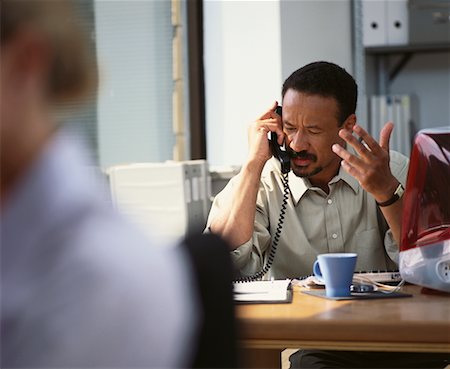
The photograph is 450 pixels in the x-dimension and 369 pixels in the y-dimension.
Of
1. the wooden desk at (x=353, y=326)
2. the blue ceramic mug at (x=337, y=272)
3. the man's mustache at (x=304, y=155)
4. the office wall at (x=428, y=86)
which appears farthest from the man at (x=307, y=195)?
the office wall at (x=428, y=86)

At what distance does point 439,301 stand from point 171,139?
10.5 feet

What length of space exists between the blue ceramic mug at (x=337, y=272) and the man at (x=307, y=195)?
0.44 m

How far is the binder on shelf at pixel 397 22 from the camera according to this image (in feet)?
14.1

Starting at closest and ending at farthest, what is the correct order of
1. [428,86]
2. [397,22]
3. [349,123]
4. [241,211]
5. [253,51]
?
[241,211]
[349,123]
[397,22]
[253,51]
[428,86]

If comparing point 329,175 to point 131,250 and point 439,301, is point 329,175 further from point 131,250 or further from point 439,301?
point 131,250

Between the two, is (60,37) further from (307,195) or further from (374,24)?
(374,24)

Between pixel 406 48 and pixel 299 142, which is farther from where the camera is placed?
pixel 406 48

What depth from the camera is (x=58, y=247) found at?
50cm

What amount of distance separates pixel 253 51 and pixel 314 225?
2.20m

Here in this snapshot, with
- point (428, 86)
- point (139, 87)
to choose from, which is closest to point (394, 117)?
point (428, 86)

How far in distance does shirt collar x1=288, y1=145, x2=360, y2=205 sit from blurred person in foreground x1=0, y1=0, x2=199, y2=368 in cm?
191

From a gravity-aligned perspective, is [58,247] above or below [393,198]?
above

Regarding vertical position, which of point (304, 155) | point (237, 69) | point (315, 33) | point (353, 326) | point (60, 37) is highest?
point (315, 33)

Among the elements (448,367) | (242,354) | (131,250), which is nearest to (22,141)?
(131,250)
